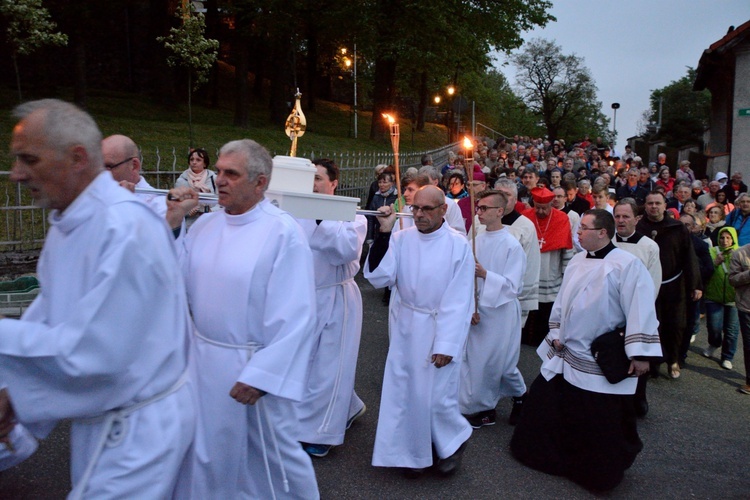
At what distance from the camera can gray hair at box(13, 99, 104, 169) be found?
2352 millimetres

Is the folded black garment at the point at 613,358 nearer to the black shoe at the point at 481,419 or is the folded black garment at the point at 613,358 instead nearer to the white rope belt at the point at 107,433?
the black shoe at the point at 481,419

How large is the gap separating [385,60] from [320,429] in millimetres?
22664

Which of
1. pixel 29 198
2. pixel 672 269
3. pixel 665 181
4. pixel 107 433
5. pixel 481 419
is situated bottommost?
pixel 481 419

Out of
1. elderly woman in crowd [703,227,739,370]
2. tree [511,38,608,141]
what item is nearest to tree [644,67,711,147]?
tree [511,38,608,141]

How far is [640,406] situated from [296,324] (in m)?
4.40

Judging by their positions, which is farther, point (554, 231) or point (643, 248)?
point (554, 231)

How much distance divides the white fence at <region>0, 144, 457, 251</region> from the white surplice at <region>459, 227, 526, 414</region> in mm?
6817

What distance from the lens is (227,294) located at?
3270mm

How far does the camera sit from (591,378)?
4.97 m

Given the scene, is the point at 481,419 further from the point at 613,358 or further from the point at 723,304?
the point at 723,304

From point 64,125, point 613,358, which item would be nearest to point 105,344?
point 64,125

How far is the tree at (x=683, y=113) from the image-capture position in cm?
4000

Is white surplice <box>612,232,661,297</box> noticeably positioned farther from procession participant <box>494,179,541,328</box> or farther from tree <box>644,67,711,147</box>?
tree <box>644,67,711,147</box>

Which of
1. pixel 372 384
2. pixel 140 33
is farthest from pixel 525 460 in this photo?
pixel 140 33
